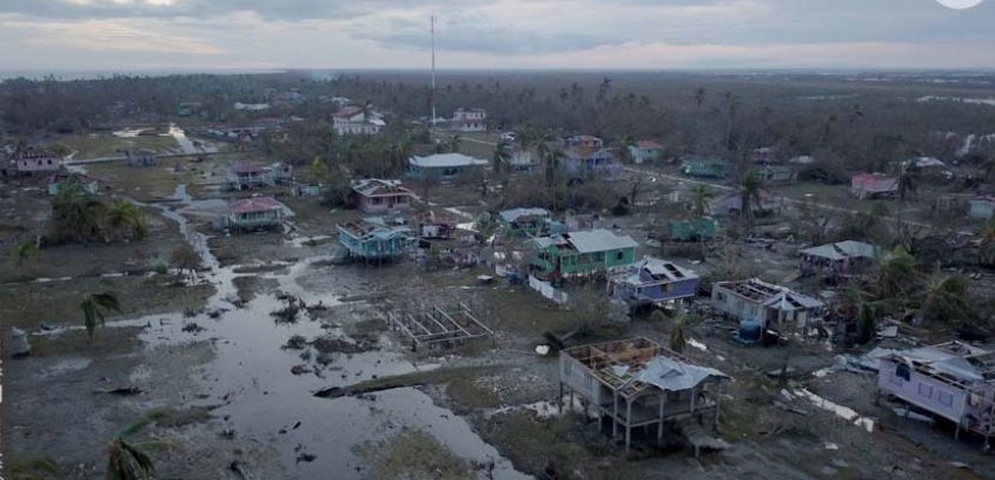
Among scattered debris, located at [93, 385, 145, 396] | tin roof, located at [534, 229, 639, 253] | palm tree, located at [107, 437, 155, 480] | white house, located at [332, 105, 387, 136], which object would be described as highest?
white house, located at [332, 105, 387, 136]

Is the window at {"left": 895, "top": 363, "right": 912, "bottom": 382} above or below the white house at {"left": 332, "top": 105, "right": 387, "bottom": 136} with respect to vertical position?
below

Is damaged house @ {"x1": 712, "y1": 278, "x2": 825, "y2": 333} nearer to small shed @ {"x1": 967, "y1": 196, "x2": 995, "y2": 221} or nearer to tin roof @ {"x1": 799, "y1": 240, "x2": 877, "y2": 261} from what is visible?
tin roof @ {"x1": 799, "y1": 240, "x2": 877, "y2": 261}

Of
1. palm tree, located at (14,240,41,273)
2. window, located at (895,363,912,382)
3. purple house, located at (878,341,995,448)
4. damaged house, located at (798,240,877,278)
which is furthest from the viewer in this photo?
damaged house, located at (798,240,877,278)

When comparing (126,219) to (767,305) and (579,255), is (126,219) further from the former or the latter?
(767,305)

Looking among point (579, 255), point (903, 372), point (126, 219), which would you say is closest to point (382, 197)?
point (126, 219)

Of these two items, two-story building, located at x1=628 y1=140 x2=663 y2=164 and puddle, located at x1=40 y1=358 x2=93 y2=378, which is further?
two-story building, located at x1=628 y1=140 x2=663 y2=164

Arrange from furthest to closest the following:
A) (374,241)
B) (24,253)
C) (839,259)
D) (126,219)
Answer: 1. (126,219)
2. (374,241)
3. (839,259)
4. (24,253)

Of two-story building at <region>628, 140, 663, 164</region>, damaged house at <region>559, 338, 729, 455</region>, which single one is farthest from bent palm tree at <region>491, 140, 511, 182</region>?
damaged house at <region>559, 338, 729, 455</region>
